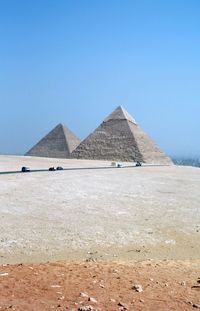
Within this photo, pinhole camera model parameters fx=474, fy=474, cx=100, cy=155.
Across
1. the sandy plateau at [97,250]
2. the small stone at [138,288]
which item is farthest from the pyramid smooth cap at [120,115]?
the small stone at [138,288]

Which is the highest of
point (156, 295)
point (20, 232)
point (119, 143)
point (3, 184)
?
point (119, 143)

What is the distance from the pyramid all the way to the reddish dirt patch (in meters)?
63.5

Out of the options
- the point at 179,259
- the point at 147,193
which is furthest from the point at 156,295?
the point at 147,193

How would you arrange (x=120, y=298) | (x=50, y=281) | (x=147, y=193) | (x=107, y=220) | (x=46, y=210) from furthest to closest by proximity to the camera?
(x=147, y=193) < (x=46, y=210) < (x=107, y=220) < (x=50, y=281) < (x=120, y=298)

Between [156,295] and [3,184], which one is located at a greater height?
[3,184]

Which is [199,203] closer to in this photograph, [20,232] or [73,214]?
[73,214]

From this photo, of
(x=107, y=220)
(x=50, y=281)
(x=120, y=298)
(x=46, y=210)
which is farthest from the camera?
(x=46, y=210)

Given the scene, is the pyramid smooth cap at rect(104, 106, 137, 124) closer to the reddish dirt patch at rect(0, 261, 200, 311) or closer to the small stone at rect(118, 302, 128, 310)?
the reddish dirt patch at rect(0, 261, 200, 311)

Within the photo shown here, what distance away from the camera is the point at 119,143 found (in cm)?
6838

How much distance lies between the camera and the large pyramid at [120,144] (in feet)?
211

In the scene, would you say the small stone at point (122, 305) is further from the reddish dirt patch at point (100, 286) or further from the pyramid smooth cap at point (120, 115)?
the pyramid smooth cap at point (120, 115)

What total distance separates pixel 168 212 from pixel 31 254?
5416 mm

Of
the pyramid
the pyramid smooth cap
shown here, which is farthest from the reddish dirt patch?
the pyramid smooth cap

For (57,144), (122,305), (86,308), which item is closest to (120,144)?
(57,144)
